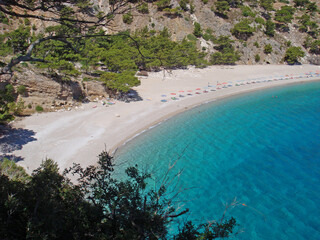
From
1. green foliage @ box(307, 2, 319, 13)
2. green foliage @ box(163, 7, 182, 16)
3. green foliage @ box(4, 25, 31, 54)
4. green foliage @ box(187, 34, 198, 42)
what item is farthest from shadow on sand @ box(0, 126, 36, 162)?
green foliage @ box(307, 2, 319, 13)

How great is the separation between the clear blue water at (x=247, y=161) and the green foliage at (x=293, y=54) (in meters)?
31.0

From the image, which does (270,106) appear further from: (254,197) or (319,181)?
(254,197)

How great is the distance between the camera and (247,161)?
59.8 feet

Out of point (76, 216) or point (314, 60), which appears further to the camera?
point (314, 60)

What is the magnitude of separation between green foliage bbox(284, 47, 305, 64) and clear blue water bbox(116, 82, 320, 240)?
3099cm

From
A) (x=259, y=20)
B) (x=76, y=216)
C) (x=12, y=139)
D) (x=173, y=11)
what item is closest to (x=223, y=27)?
(x=259, y=20)

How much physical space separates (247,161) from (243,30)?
165 ft

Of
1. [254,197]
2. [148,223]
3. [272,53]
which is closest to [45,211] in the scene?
[148,223]

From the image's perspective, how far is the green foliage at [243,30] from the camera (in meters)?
58.1

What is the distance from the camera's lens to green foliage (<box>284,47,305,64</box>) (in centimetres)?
5653

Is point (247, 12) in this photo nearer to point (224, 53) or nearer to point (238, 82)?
point (224, 53)

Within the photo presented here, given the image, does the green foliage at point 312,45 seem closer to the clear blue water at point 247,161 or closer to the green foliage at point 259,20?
the green foliage at point 259,20

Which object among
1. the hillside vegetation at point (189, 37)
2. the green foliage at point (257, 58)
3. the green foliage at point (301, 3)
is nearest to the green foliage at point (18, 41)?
the hillside vegetation at point (189, 37)

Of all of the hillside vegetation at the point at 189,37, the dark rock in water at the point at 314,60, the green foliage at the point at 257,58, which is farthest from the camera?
the dark rock in water at the point at 314,60
